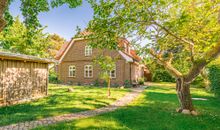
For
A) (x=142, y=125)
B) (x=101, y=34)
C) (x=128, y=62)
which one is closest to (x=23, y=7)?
(x=101, y=34)

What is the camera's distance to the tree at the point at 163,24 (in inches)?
298

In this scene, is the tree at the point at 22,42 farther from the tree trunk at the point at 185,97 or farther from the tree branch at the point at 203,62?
the tree branch at the point at 203,62

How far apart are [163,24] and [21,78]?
9.95 m

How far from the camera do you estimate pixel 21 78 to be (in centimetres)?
1362

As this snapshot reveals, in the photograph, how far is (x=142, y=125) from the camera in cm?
826

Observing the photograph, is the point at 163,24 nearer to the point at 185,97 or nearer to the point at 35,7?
the point at 185,97

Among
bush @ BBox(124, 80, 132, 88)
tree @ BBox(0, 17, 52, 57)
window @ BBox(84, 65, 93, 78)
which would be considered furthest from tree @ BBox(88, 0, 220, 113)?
window @ BBox(84, 65, 93, 78)

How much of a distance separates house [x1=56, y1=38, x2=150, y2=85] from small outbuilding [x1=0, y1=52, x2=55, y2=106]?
13.7 metres

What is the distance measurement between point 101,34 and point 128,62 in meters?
19.1

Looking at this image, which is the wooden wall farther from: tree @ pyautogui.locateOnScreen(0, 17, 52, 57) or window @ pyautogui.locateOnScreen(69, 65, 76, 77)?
window @ pyautogui.locateOnScreen(69, 65, 76, 77)

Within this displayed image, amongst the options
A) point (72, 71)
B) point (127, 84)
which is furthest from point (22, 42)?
point (127, 84)

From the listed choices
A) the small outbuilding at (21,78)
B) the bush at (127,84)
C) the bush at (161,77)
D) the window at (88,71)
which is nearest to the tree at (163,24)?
the small outbuilding at (21,78)

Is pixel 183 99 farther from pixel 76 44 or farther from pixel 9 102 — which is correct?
pixel 76 44

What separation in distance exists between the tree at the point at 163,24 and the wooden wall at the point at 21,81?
655cm
